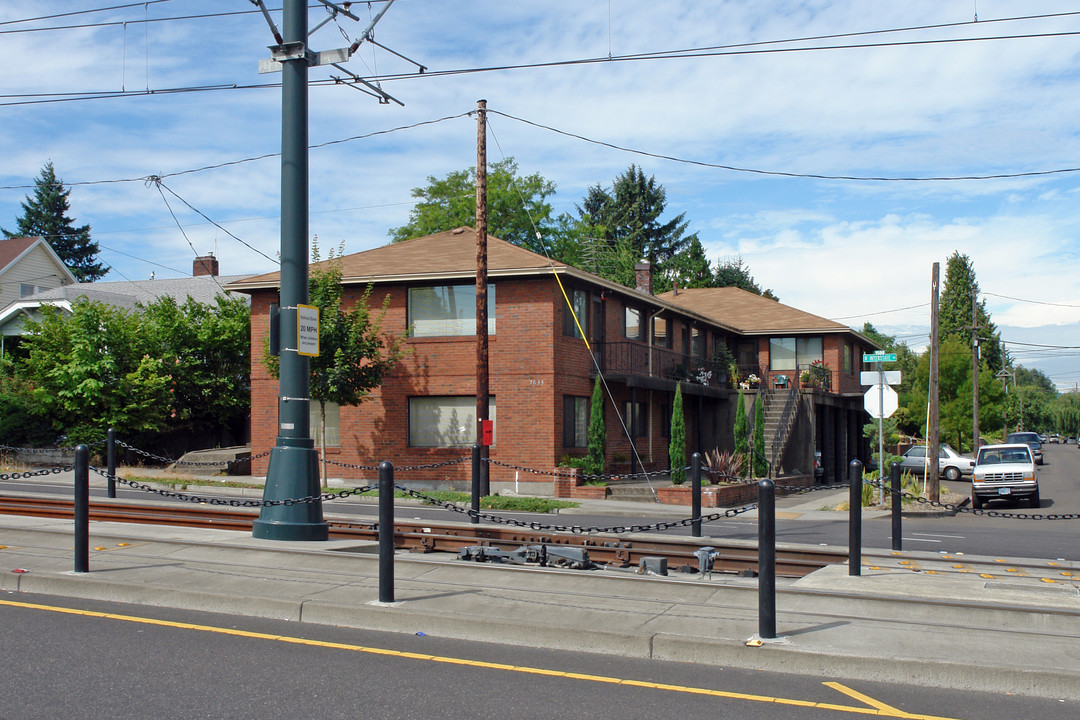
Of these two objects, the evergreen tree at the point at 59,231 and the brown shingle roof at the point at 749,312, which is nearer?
the brown shingle roof at the point at 749,312

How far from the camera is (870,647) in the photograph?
6.78 meters

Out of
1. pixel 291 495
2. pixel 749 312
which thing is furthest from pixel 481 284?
pixel 749 312

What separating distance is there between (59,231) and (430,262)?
6259cm

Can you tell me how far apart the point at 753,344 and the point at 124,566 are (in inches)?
1327

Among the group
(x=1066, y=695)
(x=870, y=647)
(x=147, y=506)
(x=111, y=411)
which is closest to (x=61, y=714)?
(x=870, y=647)

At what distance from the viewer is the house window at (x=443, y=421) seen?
88.4 ft

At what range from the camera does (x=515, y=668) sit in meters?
6.68

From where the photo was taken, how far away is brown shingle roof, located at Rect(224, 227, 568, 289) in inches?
1030

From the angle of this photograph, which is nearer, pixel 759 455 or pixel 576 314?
pixel 576 314

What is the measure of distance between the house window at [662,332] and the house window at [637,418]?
274 cm

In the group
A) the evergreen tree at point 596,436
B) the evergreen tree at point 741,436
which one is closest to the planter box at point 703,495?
the evergreen tree at point 596,436

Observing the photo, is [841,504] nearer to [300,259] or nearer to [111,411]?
[300,259]

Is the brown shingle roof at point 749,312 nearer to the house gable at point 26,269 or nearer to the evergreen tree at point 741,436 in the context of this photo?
the evergreen tree at point 741,436

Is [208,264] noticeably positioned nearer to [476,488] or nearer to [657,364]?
[657,364]
